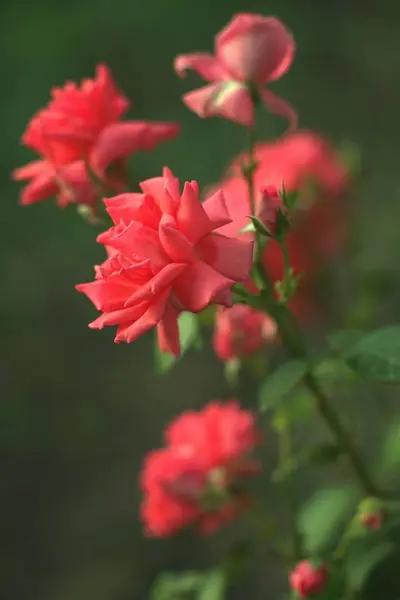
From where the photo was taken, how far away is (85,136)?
0.44m

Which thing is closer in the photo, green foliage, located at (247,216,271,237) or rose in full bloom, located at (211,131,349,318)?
green foliage, located at (247,216,271,237)

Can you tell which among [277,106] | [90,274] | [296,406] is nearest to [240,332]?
[296,406]

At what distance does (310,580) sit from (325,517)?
0.54ft

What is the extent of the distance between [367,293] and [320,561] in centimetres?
29

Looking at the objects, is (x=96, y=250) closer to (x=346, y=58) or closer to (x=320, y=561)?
(x=346, y=58)

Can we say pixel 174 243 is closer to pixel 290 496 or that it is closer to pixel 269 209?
pixel 269 209

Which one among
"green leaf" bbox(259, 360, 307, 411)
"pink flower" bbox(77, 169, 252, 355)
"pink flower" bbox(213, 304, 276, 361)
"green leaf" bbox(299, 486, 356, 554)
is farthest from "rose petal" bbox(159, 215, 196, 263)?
"green leaf" bbox(299, 486, 356, 554)

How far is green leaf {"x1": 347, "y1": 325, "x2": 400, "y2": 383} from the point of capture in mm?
383

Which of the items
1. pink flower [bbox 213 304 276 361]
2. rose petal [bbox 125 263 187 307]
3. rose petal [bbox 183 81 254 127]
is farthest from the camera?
pink flower [bbox 213 304 276 361]

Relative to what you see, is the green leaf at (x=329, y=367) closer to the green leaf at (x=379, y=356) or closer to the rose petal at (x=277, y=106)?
the green leaf at (x=379, y=356)

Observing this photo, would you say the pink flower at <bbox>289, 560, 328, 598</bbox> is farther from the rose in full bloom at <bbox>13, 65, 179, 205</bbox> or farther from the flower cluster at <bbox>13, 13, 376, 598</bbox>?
the rose in full bloom at <bbox>13, 65, 179, 205</bbox>

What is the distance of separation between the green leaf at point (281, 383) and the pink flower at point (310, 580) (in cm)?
11

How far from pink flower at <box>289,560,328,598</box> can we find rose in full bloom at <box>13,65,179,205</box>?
0.26m

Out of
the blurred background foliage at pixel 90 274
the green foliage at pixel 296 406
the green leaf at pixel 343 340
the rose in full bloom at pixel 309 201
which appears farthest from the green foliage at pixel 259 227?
the blurred background foliage at pixel 90 274
